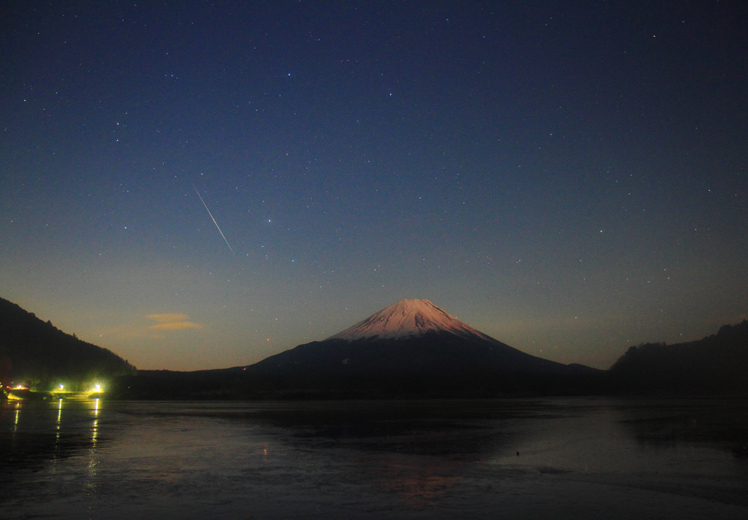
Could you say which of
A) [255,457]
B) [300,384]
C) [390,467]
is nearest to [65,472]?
[255,457]

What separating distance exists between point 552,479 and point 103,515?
1083 cm

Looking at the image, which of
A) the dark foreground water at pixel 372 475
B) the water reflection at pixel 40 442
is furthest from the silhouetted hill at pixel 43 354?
the dark foreground water at pixel 372 475

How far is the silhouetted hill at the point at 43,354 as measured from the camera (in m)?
140

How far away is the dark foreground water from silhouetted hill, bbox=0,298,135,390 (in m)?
120

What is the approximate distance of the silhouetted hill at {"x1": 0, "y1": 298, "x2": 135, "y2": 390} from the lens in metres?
140

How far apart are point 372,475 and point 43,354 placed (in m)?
180

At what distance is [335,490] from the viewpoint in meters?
13.3

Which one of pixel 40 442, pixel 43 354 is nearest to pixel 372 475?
pixel 40 442

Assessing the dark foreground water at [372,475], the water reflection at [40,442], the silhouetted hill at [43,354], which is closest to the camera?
the dark foreground water at [372,475]

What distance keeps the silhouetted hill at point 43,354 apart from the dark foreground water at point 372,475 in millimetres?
119761

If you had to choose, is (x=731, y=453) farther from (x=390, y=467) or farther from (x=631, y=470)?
(x=390, y=467)

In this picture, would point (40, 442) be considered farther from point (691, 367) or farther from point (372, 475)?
point (691, 367)

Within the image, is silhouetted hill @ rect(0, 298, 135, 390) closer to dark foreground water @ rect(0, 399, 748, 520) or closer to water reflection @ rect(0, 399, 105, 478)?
water reflection @ rect(0, 399, 105, 478)

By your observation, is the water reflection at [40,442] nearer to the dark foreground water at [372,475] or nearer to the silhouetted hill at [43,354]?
the dark foreground water at [372,475]
